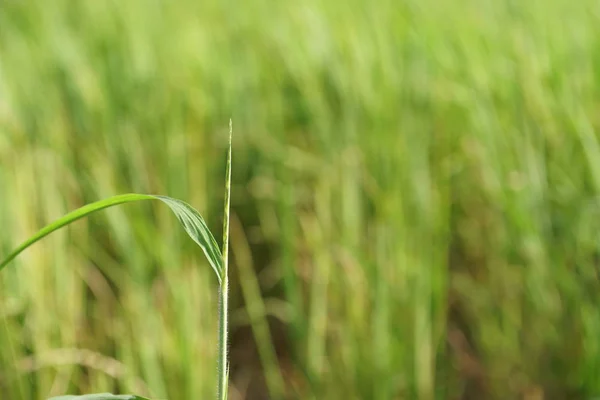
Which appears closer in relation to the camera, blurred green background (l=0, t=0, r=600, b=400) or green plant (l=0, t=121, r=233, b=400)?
green plant (l=0, t=121, r=233, b=400)

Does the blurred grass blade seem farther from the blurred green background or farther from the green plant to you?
the blurred green background

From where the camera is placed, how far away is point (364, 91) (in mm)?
1308

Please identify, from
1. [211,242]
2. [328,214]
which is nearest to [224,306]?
[211,242]

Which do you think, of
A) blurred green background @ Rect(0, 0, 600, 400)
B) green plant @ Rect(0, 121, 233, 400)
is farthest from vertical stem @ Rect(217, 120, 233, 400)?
blurred green background @ Rect(0, 0, 600, 400)

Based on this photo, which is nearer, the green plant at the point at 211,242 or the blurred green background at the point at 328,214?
the green plant at the point at 211,242

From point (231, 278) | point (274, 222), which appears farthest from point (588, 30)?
point (231, 278)

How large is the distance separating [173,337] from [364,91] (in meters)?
0.51

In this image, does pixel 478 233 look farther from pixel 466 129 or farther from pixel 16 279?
pixel 16 279

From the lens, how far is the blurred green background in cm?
108

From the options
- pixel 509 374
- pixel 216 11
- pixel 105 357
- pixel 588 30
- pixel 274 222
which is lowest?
pixel 509 374

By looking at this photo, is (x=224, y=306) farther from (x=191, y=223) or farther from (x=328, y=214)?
(x=328, y=214)

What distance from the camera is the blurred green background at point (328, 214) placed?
1078mm

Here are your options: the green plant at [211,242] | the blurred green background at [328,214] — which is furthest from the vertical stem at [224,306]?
the blurred green background at [328,214]

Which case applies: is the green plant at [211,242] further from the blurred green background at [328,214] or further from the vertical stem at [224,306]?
the blurred green background at [328,214]
